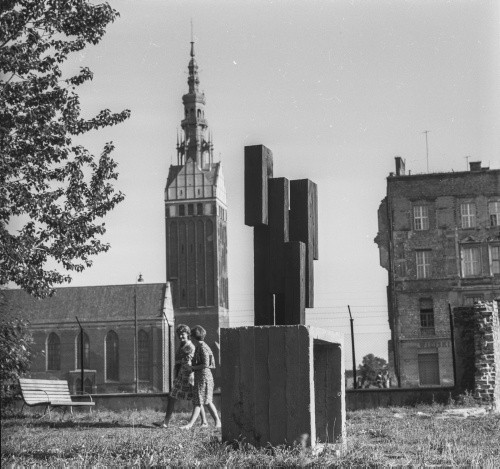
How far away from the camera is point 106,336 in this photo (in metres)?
83.4

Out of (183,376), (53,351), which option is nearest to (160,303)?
(53,351)

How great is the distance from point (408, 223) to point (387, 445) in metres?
44.7

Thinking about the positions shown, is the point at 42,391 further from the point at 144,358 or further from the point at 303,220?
the point at 144,358

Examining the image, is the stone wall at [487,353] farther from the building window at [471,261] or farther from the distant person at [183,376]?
the building window at [471,261]

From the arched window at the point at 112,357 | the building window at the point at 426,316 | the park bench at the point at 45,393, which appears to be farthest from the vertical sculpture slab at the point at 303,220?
the arched window at the point at 112,357

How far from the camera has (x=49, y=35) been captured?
40.8 feet

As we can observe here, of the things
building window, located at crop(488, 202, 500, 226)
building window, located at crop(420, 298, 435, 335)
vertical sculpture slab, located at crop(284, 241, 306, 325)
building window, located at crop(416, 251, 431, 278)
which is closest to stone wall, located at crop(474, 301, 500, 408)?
vertical sculpture slab, located at crop(284, 241, 306, 325)

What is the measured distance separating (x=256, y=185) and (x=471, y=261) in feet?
151

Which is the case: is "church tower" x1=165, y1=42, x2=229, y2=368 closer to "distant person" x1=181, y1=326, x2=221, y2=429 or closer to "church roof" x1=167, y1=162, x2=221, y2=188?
"church roof" x1=167, y1=162, x2=221, y2=188

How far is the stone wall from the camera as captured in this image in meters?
16.6

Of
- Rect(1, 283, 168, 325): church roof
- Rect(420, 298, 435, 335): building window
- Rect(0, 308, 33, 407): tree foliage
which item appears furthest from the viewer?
Rect(1, 283, 168, 325): church roof

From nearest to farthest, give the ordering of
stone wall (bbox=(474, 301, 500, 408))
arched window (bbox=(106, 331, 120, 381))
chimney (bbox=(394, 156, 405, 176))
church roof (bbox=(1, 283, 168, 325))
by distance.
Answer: stone wall (bbox=(474, 301, 500, 408))
chimney (bbox=(394, 156, 405, 176))
arched window (bbox=(106, 331, 120, 381))
church roof (bbox=(1, 283, 168, 325))

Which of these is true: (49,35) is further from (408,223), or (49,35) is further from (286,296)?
(408,223)

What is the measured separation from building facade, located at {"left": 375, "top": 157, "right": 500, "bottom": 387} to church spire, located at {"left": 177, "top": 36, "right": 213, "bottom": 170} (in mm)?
58881
